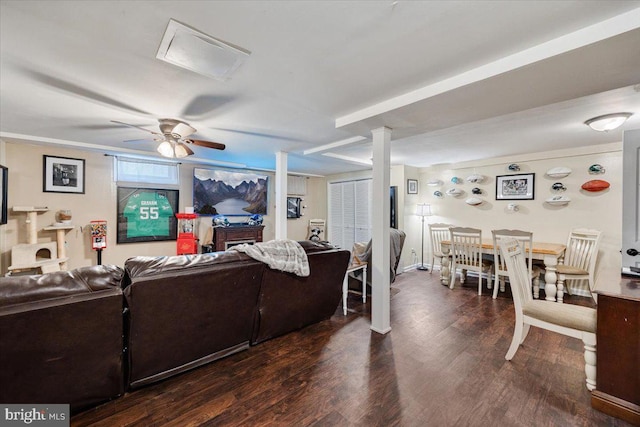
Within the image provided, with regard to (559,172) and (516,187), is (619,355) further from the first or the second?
(516,187)

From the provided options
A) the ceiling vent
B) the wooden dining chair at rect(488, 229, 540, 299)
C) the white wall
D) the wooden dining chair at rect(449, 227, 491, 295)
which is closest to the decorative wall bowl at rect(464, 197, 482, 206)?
the white wall

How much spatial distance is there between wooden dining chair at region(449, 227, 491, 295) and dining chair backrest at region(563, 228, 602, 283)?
1.13m

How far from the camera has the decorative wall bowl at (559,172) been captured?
3.98 meters

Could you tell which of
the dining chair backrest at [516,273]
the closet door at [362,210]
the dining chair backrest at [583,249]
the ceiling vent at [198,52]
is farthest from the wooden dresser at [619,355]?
the closet door at [362,210]

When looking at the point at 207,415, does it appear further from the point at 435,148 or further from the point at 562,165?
the point at 562,165

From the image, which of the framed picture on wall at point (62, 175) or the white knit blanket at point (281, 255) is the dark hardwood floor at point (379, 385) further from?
the framed picture on wall at point (62, 175)

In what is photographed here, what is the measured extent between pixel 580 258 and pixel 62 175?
7.98 meters

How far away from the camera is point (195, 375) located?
1988mm

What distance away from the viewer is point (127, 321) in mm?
1624

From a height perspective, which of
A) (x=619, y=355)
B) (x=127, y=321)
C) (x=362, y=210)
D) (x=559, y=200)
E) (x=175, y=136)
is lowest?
(x=619, y=355)

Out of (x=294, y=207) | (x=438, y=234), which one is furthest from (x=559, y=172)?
(x=294, y=207)

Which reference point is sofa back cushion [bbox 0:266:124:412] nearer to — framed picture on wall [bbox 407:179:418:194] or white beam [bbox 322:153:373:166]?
white beam [bbox 322:153:373:166]

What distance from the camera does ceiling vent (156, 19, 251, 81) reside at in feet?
4.82

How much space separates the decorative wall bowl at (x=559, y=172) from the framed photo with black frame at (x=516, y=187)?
0.83 feet
